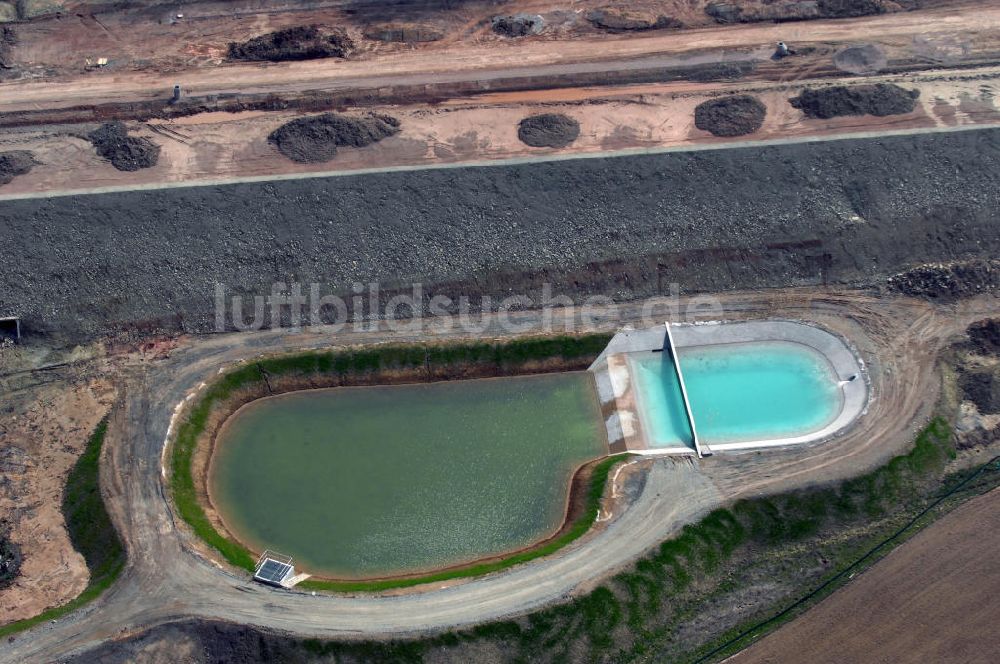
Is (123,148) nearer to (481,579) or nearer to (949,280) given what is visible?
(481,579)

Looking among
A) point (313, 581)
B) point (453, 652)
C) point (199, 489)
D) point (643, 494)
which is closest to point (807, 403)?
point (643, 494)

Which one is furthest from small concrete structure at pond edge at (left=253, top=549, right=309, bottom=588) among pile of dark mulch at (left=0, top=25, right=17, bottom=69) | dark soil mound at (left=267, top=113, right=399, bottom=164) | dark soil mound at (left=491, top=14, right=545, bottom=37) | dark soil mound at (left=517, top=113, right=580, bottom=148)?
pile of dark mulch at (left=0, top=25, right=17, bottom=69)

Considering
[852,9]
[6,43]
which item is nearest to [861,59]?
[852,9]

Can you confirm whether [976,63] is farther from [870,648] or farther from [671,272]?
[870,648]

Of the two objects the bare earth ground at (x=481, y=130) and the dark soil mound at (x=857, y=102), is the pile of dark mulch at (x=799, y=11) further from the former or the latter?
the dark soil mound at (x=857, y=102)

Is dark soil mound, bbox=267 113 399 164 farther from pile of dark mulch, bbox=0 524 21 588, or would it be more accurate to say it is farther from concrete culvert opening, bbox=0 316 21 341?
pile of dark mulch, bbox=0 524 21 588
